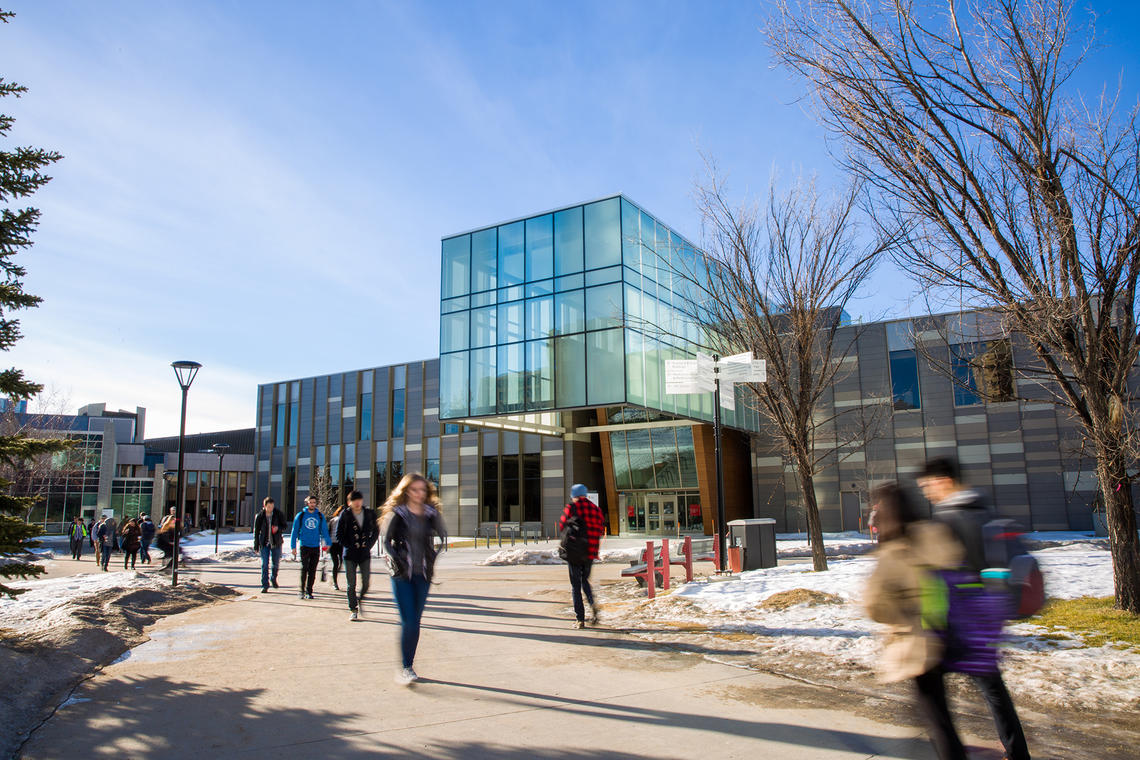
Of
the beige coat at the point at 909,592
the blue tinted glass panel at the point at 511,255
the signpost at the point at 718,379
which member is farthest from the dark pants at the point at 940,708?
the blue tinted glass panel at the point at 511,255

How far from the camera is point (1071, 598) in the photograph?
8531mm

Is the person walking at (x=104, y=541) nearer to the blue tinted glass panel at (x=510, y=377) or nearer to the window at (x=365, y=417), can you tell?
the blue tinted glass panel at (x=510, y=377)

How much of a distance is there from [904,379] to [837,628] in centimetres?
3392

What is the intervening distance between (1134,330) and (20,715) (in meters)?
10.3

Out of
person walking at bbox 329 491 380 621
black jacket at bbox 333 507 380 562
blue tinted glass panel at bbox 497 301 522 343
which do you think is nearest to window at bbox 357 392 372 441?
blue tinted glass panel at bbox 497 301 522 343

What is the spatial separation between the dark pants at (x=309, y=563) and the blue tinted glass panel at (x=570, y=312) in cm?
1762

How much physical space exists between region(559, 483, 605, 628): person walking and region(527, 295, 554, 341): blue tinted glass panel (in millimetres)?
20506

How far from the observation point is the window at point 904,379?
124 ft

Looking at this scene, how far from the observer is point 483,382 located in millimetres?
30375

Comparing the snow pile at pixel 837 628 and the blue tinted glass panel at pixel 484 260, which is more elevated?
the blue tinted glass panel at pixel 484 260

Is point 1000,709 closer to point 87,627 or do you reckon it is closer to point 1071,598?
point 1071,598

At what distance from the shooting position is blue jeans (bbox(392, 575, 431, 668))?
5809mm

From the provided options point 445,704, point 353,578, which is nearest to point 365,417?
point 353,578

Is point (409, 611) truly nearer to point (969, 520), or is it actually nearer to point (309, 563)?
point (969, 520)
